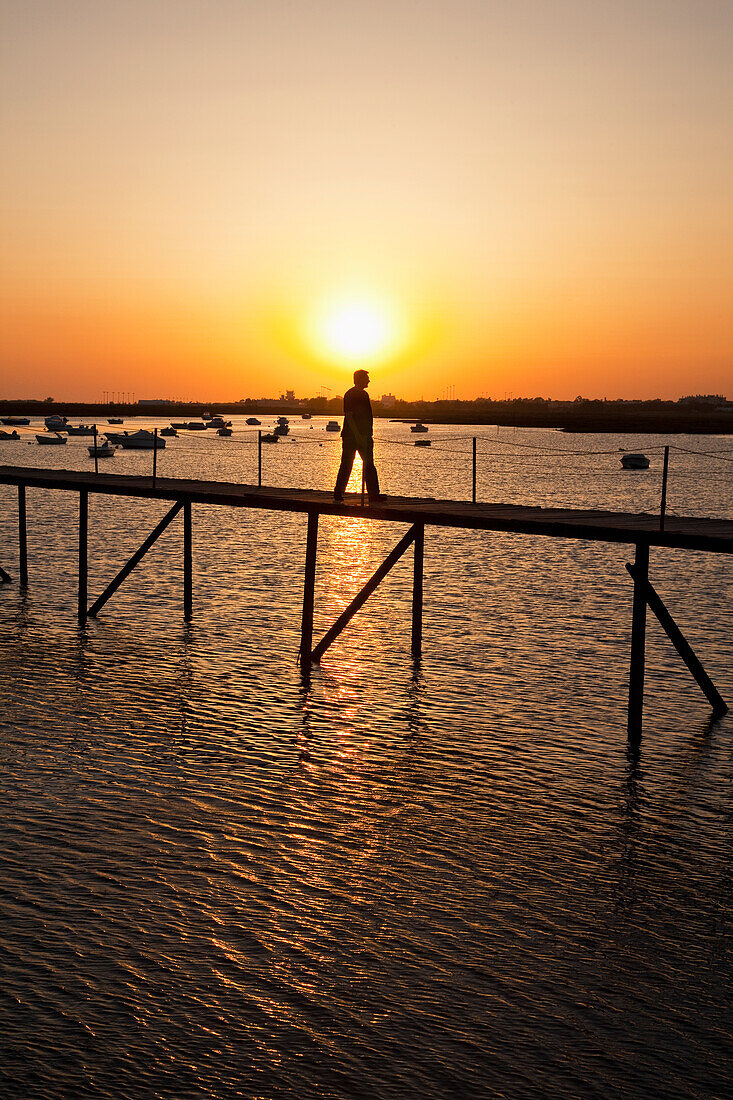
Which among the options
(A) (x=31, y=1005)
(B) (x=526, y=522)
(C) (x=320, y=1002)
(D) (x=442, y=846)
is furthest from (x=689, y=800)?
(A) (x=31, y=1005)

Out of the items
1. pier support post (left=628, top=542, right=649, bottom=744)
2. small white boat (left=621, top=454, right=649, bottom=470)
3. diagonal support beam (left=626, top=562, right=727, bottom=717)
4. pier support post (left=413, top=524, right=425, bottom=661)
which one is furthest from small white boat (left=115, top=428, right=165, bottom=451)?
pier support post (left=628, top=542, right=649, bottom=744)

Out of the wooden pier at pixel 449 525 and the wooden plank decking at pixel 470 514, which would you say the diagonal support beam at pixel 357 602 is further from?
the wooden plank decking at pixel 470 514

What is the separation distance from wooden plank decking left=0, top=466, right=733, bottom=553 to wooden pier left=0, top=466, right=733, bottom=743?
2 cm

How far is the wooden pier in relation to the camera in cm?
1955

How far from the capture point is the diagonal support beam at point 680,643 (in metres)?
20.3

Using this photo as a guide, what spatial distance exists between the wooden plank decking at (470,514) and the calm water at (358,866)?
3717 mm

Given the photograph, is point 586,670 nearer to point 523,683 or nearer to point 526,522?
point 523,683

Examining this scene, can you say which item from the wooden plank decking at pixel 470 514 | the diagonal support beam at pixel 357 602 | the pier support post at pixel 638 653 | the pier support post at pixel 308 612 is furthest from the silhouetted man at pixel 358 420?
the pier support post at pixel 638 653

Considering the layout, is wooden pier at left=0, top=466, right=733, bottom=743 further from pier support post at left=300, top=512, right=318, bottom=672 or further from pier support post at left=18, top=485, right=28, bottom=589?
pier support post at left=18, top=485, right=28, bottom=589

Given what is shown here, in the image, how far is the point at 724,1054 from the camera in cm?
1040

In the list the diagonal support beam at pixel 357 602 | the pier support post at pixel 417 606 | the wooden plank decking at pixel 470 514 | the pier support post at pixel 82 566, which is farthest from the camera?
the pier support post at pixel 82 566

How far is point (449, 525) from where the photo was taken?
2170 centimetres

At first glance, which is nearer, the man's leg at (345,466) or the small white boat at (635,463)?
the man's leg at (345,466)

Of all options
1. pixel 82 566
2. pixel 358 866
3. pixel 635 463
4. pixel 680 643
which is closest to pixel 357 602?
pixel 680 643
